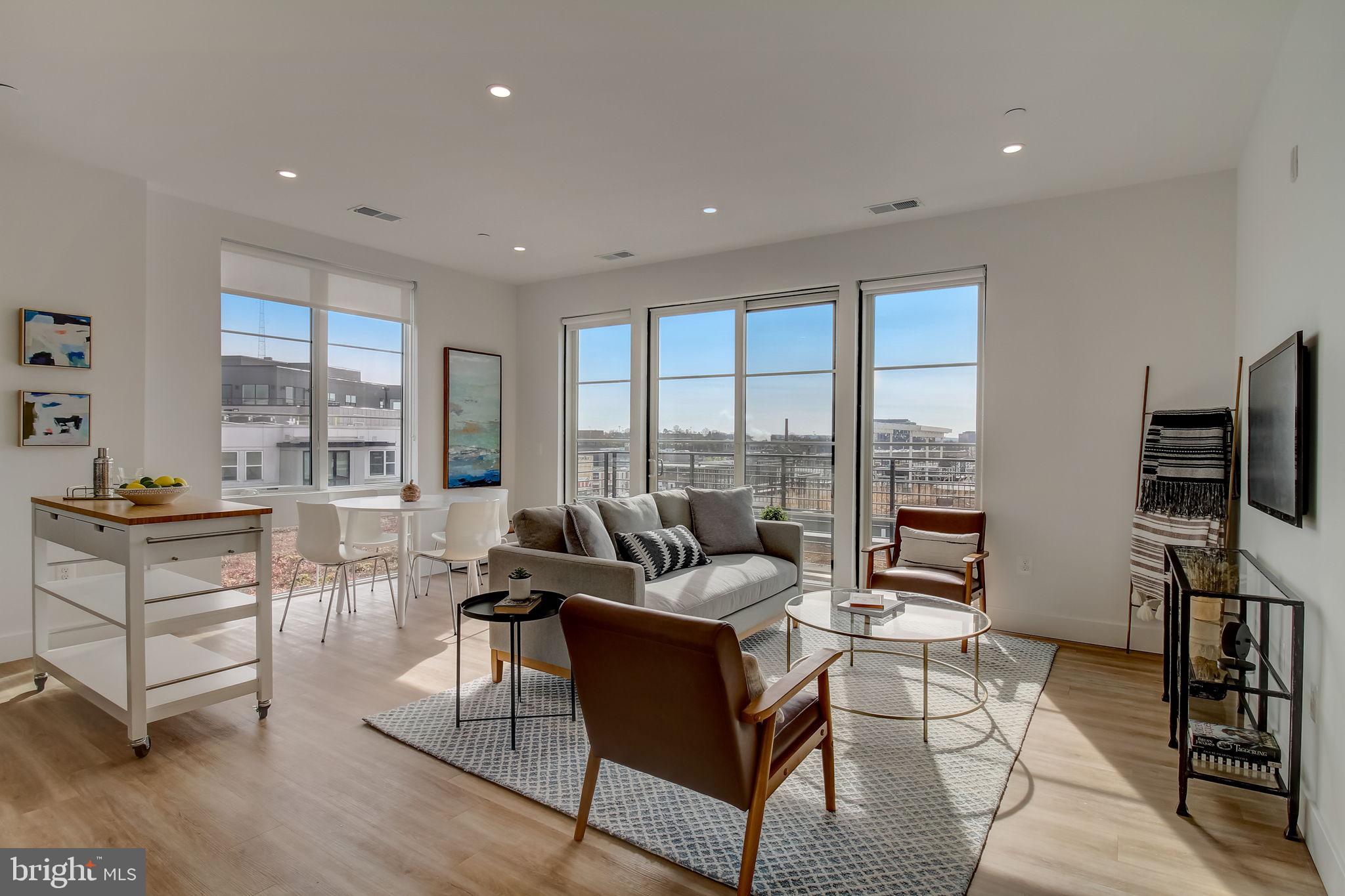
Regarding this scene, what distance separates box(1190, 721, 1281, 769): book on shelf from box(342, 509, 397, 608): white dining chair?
15.3 ft

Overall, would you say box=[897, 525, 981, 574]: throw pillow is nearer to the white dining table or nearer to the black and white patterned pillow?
the black and white patterned pillow

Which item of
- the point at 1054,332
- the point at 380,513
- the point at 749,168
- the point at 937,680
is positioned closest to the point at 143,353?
the point at 380,513

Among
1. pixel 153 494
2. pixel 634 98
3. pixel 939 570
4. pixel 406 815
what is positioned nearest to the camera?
pixel 406 815

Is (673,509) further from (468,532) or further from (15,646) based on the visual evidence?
(15,646)

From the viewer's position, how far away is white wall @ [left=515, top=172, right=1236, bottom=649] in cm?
420

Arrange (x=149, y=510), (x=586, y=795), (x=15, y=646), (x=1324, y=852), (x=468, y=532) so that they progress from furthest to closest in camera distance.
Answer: (x=468, y=532)
(x=15, y=646)
(x=149, y=510)
(x=586, y=795)
(x=1324, y=852)

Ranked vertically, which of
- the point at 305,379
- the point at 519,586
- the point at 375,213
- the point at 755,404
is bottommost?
the point at 519,586

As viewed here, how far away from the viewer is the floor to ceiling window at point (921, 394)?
505 centimetres

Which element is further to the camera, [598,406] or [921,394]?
[598,406]

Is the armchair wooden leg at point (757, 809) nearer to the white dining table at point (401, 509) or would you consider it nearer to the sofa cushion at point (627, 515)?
the sofa cushion at point (627, 515)

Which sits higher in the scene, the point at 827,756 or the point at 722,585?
the point at 722,585

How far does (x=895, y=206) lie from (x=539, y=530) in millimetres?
3230

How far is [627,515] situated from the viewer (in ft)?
14.1

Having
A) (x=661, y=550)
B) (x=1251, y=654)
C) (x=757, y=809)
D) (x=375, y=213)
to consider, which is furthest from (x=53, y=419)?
(x=1251, y=654)
